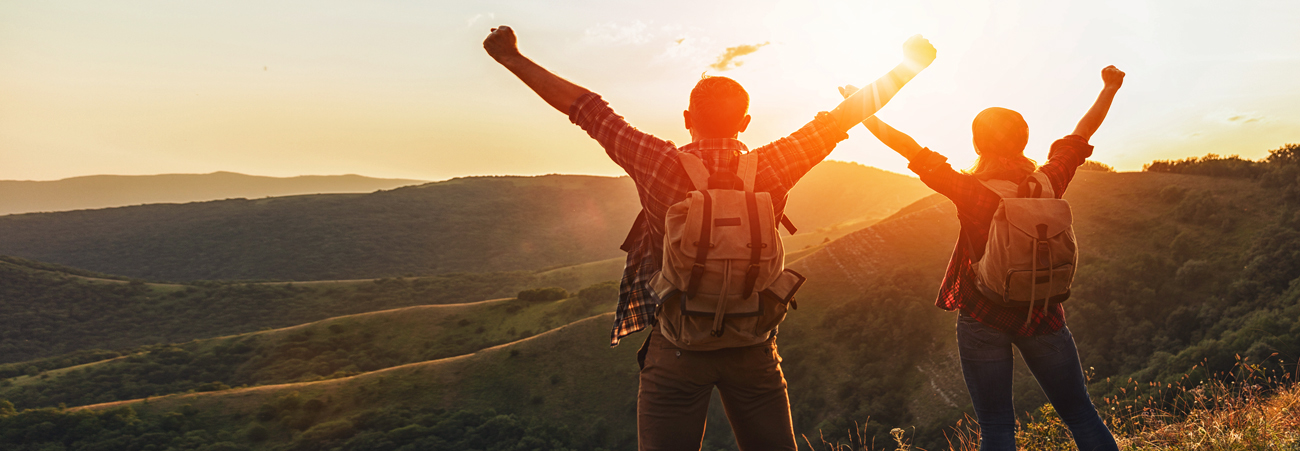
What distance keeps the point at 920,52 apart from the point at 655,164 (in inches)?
50.7

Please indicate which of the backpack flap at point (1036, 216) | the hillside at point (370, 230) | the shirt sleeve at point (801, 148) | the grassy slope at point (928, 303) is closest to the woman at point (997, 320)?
the backpack flap at point (1036, 216)

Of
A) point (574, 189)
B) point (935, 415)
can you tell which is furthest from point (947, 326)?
point (574, 189)

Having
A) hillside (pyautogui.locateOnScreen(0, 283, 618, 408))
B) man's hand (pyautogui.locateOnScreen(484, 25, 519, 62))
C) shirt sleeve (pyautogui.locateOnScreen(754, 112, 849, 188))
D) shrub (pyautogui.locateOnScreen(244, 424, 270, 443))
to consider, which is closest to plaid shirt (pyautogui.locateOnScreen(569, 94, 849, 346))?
shirt sleeve (pyautogui.locateOnScreen(754, 112, 849, 188))

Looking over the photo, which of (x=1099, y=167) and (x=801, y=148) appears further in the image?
(x=1099, y=167)

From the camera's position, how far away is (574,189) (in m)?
149

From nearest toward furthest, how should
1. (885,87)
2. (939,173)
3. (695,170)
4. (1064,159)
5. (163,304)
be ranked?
(695,170), (885,87), (939,173), (1064,159), (163,304)

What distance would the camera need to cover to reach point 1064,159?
3.07 m

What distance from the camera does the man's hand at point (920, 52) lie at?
2.60m

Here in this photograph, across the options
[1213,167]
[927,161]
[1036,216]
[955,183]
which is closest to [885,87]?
[927,161]

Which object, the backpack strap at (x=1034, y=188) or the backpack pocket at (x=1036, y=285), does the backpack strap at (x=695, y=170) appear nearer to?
the backpack pocket at (x=1036, y=285)

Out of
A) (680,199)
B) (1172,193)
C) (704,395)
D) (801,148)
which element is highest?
(1172,193)

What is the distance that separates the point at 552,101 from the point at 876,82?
1.36 metres

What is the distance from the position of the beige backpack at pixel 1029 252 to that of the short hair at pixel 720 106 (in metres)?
1.37

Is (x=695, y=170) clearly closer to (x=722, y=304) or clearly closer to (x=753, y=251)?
(x=753, y=251)
